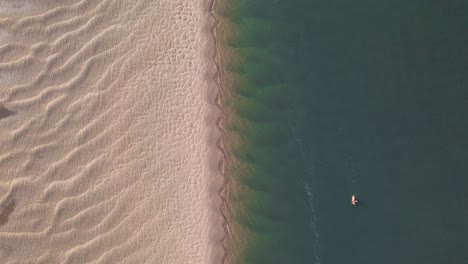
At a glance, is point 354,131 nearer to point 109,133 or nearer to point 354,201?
point 354,201

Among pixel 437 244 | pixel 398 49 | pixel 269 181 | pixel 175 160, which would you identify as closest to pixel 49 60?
pixel 175 160

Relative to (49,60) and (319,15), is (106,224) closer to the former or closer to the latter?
(49,60)

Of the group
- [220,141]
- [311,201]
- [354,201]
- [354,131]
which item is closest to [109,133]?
[220,141]

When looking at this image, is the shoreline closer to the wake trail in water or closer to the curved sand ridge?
the curved sand ridge

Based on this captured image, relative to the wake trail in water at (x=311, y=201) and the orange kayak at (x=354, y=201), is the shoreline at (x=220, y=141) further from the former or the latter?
the orange kayak at (x=354, y=201)

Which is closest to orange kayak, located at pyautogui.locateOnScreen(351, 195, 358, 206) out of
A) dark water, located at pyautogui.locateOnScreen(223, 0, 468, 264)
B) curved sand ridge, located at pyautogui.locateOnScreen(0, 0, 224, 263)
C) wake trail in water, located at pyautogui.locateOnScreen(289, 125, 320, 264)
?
dark water, located at pyautogui.locateOnScreen(223, 0, 468, 264)

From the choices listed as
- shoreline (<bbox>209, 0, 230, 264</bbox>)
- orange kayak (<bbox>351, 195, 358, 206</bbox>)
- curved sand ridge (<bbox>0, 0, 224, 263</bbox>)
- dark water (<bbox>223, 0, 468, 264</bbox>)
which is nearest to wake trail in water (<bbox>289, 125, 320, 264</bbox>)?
dark water (<bbox>223, 0, 468, 264</bbox>)
